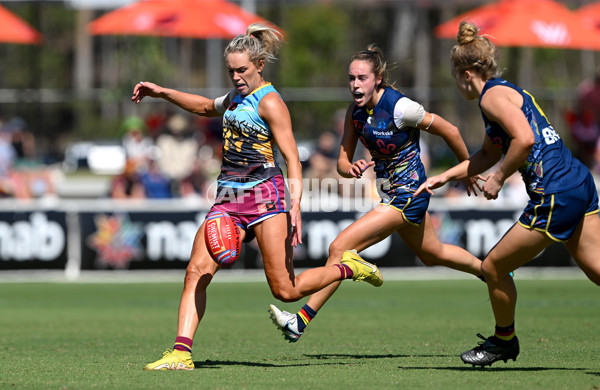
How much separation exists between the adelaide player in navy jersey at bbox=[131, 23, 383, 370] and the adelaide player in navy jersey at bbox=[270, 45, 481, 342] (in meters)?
0.66

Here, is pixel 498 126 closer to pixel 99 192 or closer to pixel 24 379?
pixel 24 379

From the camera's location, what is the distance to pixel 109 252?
47.5ft

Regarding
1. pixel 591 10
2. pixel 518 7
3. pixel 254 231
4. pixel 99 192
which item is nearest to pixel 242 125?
pixel 254 231

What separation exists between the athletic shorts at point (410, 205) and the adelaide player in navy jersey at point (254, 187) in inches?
36.3

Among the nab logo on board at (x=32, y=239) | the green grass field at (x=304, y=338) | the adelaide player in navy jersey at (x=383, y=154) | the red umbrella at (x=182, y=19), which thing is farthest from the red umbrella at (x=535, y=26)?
the adelaide player in navy jersey at (x=383, y=154)

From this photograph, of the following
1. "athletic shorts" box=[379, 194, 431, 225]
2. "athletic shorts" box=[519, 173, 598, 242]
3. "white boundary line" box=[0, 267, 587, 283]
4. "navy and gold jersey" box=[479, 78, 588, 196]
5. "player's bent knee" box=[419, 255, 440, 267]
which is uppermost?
"navy and gold jersey" box=[479, 78, 588, 196]

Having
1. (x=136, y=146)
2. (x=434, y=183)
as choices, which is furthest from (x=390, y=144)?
(x=136, y=146)

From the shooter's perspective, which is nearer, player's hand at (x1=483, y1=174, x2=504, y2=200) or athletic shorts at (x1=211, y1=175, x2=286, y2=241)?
player's hand at (x1=483, y1=174, x2=504, y2=200)

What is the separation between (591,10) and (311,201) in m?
8.52

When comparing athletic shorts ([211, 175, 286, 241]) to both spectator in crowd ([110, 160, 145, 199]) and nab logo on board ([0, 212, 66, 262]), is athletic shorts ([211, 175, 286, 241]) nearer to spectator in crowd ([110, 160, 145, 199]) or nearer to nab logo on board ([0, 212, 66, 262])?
nab logo on board ([0, 212, 66, 262])

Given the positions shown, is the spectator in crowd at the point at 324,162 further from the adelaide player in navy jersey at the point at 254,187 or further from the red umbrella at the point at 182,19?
the adelaide player in navy jersey at the point at 254,187

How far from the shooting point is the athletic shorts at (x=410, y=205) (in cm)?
723

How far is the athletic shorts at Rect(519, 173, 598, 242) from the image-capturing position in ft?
19.2

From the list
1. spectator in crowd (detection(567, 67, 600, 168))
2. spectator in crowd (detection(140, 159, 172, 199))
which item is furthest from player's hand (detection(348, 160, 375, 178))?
spectator in crowd (detection(567, 67, 600, 168))
